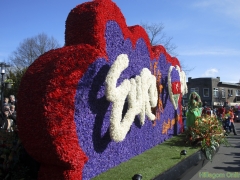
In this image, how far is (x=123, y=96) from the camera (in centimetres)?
629

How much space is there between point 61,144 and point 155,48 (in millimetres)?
6299

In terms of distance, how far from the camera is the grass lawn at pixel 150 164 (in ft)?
18.6

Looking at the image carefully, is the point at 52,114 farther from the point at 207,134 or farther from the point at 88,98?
the point at 207,134

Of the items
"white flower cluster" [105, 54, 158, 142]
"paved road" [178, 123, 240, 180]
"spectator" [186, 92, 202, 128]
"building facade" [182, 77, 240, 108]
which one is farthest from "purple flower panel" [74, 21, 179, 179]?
"building facade" [182, 77, 240, 108]

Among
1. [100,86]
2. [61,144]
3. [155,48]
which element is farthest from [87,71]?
[155,48]

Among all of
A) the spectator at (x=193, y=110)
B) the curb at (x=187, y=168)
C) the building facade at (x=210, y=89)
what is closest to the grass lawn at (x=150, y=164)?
the curb at (x=187, y=168)

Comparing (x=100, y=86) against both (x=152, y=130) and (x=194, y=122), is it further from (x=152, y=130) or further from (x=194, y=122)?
(x=194, y=122)

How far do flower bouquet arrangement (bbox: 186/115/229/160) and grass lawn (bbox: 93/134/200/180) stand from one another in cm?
39

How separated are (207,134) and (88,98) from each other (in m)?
5.55

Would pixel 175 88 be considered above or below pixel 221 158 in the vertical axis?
above

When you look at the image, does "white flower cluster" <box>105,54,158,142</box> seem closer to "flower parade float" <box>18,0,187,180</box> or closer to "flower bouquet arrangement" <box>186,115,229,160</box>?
"flower parade float" <box>18,0,187,180</box>

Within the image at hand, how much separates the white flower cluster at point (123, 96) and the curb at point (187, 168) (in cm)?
133

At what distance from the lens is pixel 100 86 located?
5.89 meters

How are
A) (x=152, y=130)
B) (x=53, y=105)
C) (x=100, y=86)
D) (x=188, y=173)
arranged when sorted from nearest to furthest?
(x=53, y=105), (x=100, y=86), (x=188, y=173), (x=152, y=130)
